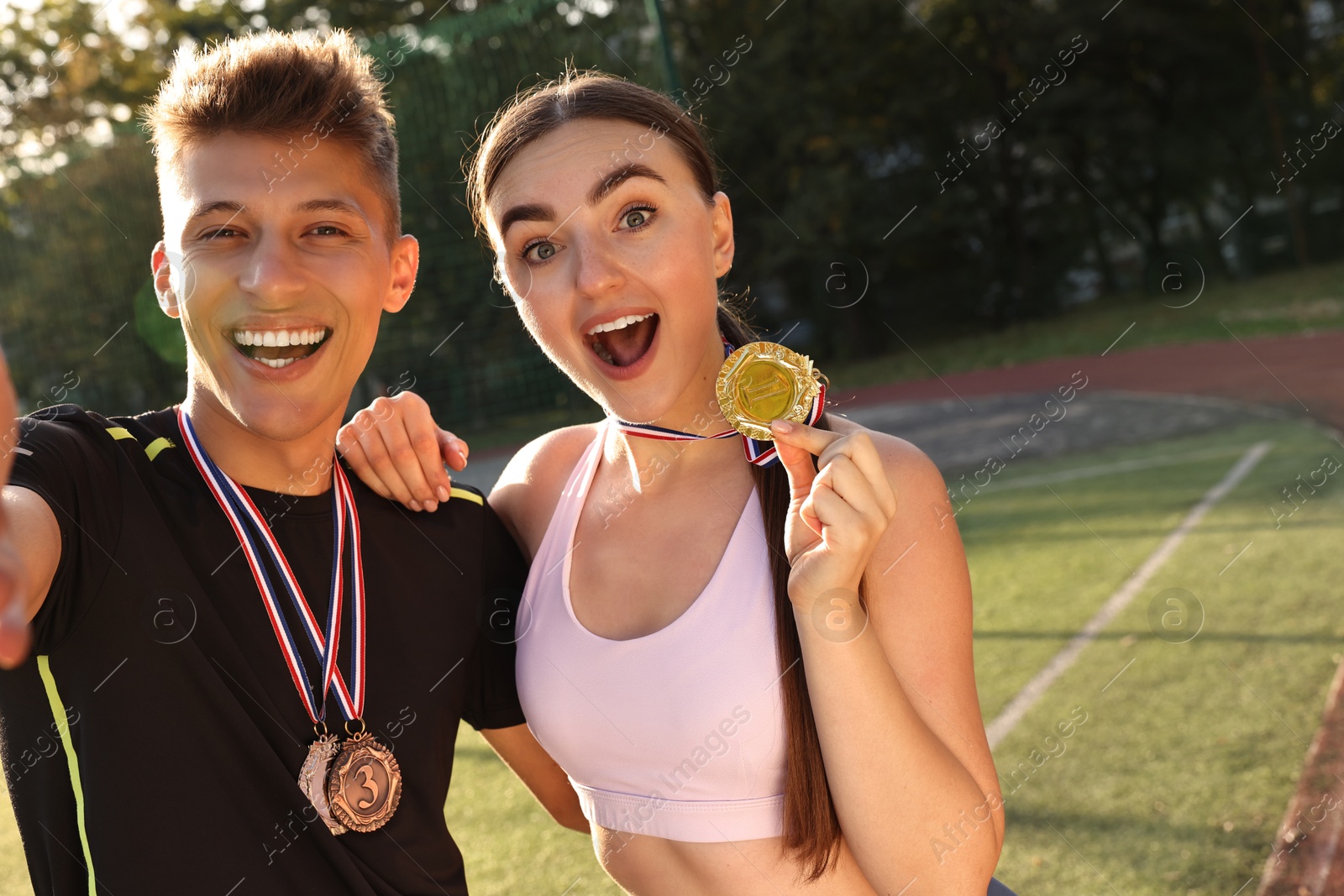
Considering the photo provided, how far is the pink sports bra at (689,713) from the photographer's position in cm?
240

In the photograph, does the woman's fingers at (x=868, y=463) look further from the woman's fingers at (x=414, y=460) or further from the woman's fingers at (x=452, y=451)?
the woman's fingers at (x=452, y=451)

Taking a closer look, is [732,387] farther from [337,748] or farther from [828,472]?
[337,748]

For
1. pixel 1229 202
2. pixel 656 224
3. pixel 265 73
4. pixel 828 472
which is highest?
pixel 265 73

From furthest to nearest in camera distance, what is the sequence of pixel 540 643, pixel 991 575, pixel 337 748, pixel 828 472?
pixel 991 575 → pixel 540 643 → pixel 337 748 → pixel 828 472

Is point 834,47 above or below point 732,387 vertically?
above

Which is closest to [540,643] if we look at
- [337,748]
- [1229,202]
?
[337,748]

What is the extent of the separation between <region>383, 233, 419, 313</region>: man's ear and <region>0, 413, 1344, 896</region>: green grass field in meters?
3.02

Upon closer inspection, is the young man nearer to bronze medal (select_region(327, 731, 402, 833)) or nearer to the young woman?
bronze medal (select_region(327, 731, 402, 833))

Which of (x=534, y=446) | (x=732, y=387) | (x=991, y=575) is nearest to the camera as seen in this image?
(x=732, y=387)

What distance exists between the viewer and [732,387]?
2.46m

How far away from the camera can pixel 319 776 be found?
7.43 ft

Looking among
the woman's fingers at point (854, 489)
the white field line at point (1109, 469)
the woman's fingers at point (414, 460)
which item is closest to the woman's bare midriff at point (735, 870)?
the woman's fingers at point (854, 489)

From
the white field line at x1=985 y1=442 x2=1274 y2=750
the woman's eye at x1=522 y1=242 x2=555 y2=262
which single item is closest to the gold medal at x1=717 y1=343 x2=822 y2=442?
the woman's eye at x1=522 y1=242 x2=555 y2=262

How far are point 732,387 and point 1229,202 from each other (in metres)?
34.3
